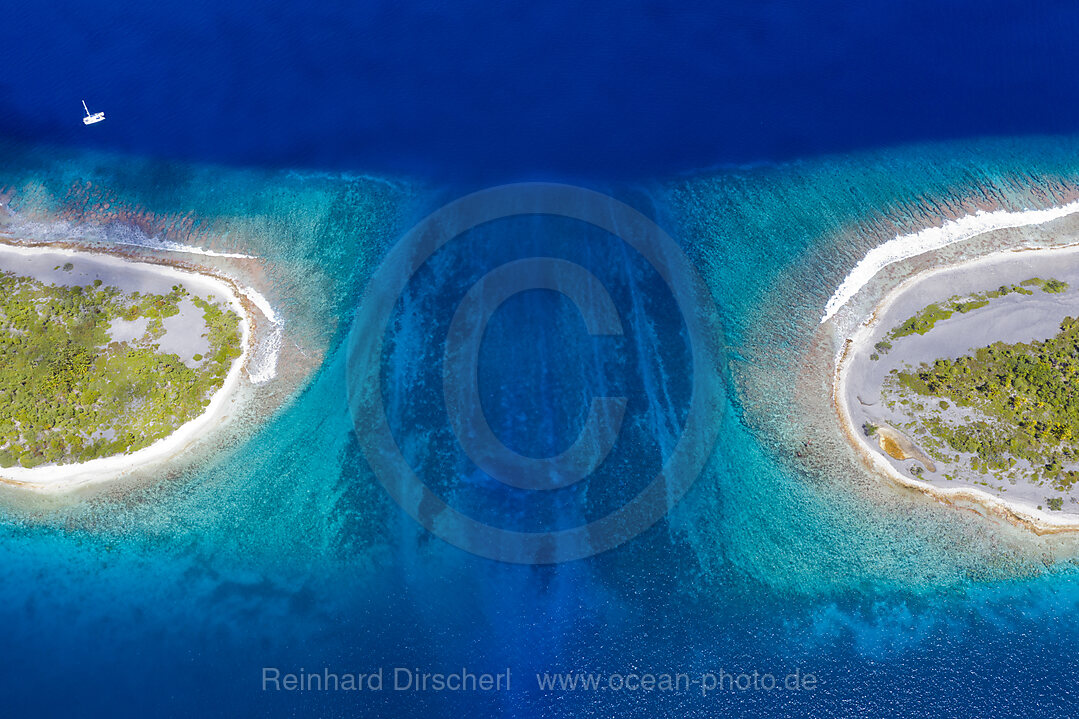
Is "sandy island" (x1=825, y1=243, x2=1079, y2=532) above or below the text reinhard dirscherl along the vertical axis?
above

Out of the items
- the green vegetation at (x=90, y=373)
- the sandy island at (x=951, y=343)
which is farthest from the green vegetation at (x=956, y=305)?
the green vegetation at (x=90, y=373)

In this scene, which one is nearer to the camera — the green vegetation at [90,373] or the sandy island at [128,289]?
the sandy island at [128,289]

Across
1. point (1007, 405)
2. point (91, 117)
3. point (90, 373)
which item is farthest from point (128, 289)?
point (1007, 405)

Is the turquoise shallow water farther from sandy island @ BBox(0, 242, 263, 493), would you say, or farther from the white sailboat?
the white sailboat

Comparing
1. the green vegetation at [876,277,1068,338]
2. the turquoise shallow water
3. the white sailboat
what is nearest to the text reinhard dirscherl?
the turquoise shallow water

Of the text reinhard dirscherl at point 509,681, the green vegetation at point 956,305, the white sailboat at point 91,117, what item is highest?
the white sailboat at point 91,117

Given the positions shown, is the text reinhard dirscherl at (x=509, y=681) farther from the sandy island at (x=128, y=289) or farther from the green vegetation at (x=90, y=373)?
the green vegetation at (x=90, y=373)
